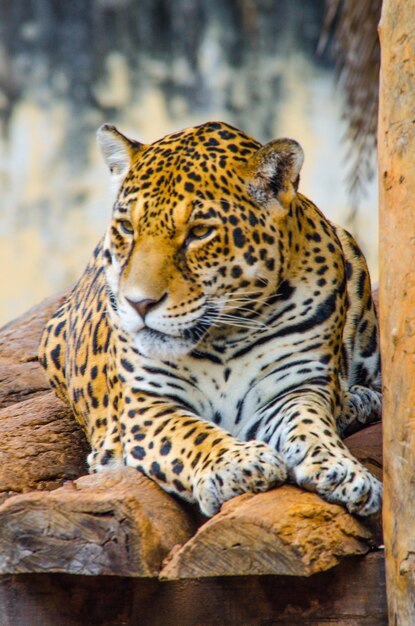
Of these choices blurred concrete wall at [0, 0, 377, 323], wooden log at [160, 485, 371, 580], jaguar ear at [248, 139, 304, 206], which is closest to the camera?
wooden log at [160, 485, 371, 580]

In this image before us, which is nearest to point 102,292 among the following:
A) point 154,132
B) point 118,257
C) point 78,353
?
point 78,353

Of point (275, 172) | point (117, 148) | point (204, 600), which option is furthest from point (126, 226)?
point (204, 600)

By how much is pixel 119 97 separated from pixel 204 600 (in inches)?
422

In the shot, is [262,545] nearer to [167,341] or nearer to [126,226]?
[167,341]

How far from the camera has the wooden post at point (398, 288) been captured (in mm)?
4617

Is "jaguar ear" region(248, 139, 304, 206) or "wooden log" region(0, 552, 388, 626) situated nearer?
"wooden log" region(0, 552, 388, 626)

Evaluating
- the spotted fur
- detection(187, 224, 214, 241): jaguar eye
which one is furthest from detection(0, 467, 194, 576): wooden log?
detection(187, 224, 214, 241): jaguar eye

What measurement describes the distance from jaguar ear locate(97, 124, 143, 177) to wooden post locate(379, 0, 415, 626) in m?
1.94

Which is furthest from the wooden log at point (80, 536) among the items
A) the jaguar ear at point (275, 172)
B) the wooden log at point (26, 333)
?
the wooden log at point (26, 333)

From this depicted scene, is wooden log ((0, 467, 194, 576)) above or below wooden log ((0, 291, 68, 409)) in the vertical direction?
below

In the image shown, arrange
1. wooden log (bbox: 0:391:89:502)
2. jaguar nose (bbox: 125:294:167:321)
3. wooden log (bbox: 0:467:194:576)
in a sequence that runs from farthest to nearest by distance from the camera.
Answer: wooden log (bbox: 0:391:89:502) < jaguar nose (bbox: 125:294:167:321) < wooden log (bbox: 0:467:194:576)

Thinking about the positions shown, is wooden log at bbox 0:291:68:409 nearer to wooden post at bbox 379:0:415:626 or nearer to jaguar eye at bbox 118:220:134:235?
jaguar eye at bbox 118:220:134:235

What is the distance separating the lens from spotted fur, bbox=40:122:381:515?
5781 mm

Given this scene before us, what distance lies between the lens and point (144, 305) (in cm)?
575
